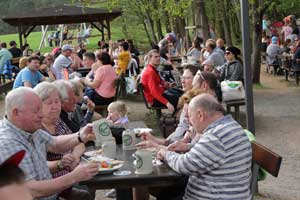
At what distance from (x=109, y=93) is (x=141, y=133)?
5148mm

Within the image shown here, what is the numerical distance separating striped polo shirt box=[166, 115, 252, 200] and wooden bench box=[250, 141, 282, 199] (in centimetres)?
20

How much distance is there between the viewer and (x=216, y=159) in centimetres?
361

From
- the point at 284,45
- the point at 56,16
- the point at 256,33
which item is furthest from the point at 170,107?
the point at 284,45

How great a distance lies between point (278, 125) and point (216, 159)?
22.3 ft

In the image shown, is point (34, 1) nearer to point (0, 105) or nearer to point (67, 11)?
point (67, 11)

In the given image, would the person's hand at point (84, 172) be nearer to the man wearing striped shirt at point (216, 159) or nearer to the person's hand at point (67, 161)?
the person's hand at point (67, 161)

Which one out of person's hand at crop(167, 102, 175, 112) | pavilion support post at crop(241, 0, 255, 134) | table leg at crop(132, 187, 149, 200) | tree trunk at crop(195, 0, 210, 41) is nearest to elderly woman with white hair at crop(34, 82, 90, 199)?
table leg at crop(132, 187, 149, 200)

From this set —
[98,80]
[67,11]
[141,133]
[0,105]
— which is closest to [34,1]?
[67,11]

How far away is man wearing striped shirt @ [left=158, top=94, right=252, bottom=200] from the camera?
3.63 meters

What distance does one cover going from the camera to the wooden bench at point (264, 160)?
12.6 ft

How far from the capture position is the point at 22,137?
3.55 m

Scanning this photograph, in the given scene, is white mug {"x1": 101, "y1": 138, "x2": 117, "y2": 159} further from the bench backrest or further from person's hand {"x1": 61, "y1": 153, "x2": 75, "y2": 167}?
the bench backrest

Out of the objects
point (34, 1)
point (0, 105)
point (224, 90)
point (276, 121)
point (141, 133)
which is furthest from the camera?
point (34, 1)

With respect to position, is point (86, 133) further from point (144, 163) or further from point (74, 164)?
point (144, 163)
